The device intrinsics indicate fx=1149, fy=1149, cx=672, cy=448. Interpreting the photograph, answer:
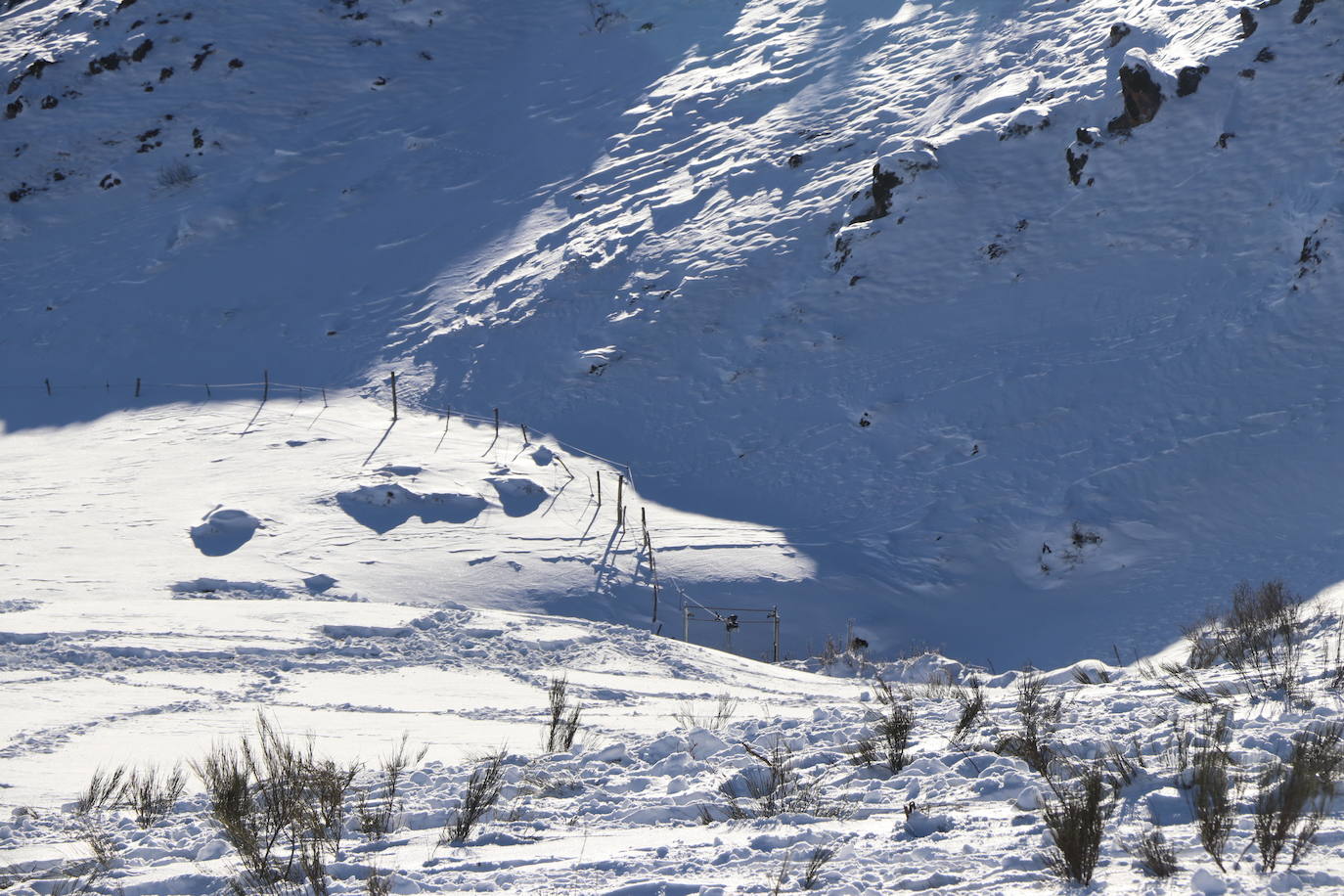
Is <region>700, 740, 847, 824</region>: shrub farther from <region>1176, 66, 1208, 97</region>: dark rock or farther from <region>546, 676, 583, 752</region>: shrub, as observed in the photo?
<region>1176, 66, 1208, 97</region>: dark rock

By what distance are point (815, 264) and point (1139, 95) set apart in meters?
6.92

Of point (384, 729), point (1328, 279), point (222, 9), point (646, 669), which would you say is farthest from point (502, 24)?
point (384, 729)

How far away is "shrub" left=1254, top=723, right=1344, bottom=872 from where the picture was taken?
13.0ft

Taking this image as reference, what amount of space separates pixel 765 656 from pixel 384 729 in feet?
26.8

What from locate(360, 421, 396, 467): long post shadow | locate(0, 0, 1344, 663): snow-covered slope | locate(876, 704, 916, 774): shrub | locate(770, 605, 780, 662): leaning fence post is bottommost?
locate(770, 605, 780, 662): leaning fence post

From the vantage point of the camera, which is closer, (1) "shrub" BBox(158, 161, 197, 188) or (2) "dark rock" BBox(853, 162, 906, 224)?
(2) "dark rock" BBox(853, 162, 906, 224)

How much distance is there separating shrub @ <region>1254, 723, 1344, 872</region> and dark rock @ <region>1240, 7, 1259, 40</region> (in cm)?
2113

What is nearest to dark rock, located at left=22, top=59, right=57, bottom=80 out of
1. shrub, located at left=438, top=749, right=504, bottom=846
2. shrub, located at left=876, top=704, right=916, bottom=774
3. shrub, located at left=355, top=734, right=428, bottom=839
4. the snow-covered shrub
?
shrub, located at left=355, top=734, right=428, bottom=839

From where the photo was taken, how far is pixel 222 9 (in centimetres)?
3638

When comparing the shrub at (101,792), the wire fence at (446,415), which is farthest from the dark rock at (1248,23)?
the shrub at (101,792)

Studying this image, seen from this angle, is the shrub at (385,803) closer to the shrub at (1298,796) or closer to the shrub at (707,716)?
the shrub at (707,716)

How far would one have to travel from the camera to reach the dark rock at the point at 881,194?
23.4 meters

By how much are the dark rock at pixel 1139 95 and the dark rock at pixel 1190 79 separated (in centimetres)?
38

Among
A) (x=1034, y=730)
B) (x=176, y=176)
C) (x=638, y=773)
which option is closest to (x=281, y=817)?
(x=638, y=773)
